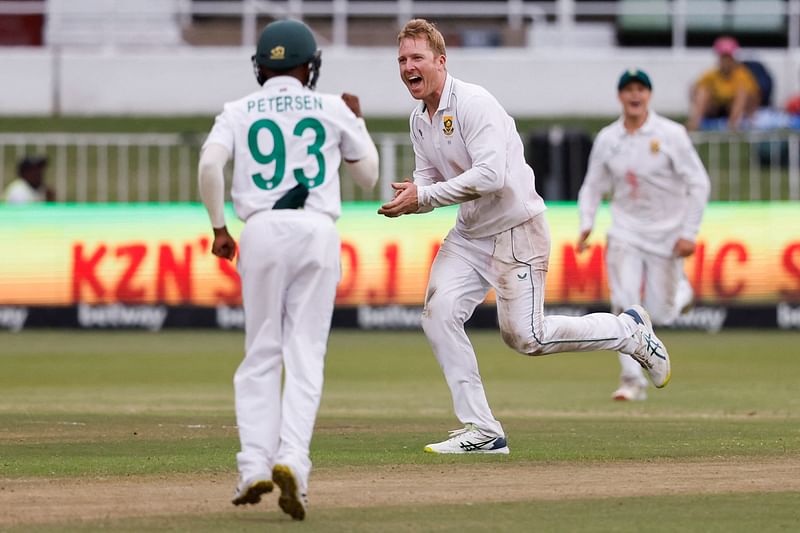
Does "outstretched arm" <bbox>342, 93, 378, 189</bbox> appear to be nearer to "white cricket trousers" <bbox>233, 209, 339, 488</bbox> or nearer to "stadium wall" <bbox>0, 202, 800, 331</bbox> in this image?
"white cricket trousers" <bbox>233, 209, 339, 488</bbox>

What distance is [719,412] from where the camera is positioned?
12.0 m

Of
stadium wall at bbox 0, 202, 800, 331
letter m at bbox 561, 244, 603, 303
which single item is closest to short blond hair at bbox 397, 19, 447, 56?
stadium wall at bbox 0, 202, 800, 331

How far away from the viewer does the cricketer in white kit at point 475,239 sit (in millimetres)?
8930

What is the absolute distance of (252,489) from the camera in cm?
697

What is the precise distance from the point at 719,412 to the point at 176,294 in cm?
920

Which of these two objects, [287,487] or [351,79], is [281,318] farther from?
[351,79]

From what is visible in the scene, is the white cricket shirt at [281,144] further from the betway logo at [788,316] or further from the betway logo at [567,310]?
the betway logo at [788,316]

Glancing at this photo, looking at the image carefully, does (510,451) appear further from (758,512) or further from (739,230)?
(739,230)

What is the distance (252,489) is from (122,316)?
43.0 feet

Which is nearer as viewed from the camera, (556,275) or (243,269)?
(243,269)

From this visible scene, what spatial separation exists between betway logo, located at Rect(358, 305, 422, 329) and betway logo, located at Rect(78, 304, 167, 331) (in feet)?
7.53

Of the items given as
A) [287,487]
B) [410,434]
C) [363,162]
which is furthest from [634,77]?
[287,487]

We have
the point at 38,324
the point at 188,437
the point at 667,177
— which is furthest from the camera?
the point at 38,324

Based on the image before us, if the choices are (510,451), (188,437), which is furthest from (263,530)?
(188,437)
